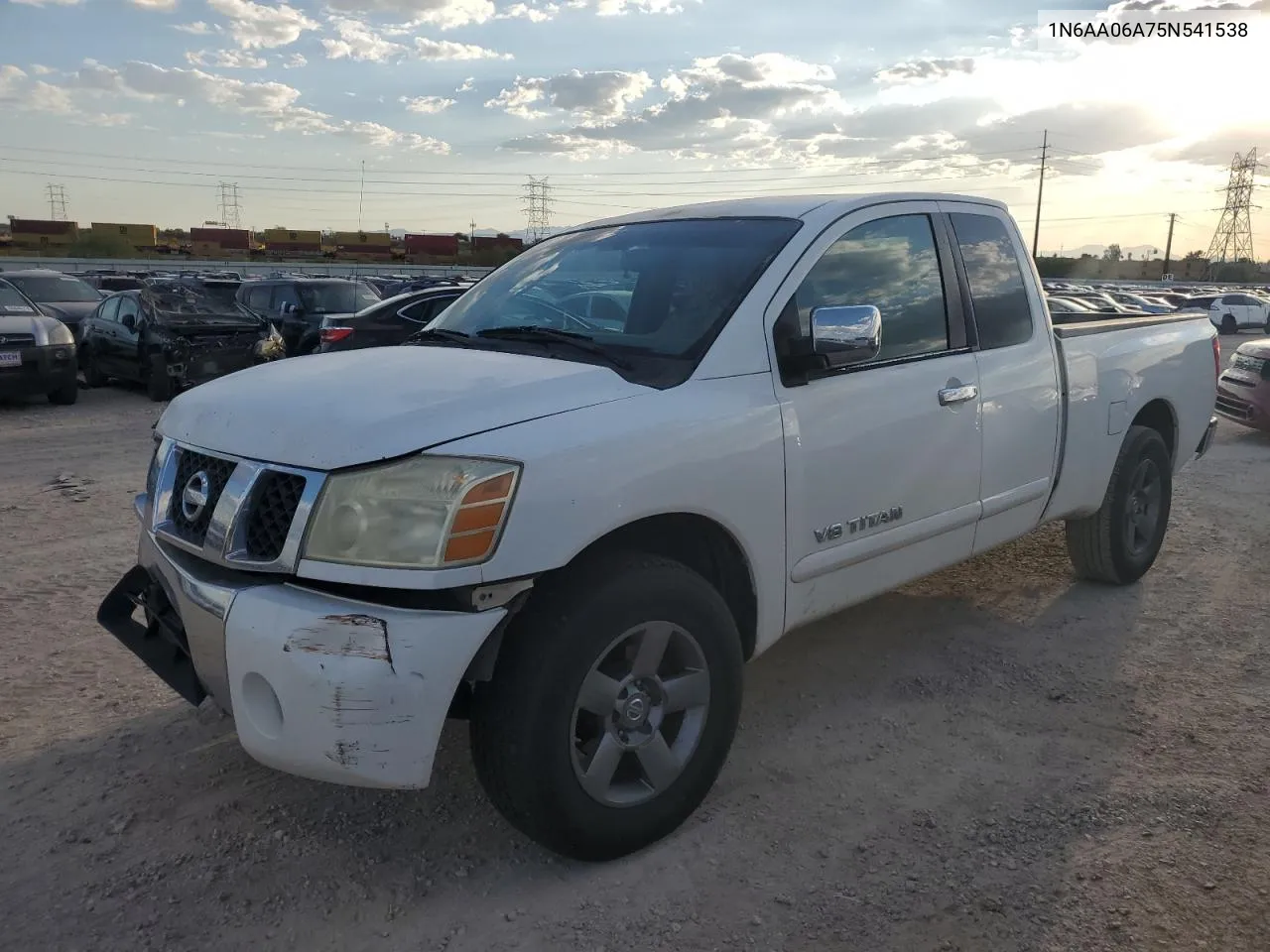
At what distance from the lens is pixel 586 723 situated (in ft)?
9.05

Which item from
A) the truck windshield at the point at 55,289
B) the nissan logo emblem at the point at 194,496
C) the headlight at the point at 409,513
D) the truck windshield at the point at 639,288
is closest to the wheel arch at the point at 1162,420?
the truck windshield at the point at 639,288

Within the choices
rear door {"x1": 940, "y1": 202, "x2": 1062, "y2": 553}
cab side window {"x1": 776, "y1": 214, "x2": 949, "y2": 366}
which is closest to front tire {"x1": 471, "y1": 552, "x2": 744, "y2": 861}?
cab side window {"x1": 776, "y1": 214, "x2": 949, "y2": 366}

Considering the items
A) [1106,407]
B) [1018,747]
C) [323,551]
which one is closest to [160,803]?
[323,551]

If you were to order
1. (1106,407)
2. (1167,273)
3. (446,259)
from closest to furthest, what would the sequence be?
1. (1106,407)
2. (446,259)
3. (1167,273)

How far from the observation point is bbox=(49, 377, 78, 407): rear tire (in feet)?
39.9

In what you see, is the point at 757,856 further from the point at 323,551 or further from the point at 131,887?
the point at 131,887

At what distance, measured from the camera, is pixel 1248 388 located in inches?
415

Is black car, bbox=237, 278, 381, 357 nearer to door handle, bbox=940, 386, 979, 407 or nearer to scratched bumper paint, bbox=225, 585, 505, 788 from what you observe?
door handle, bbox=940, 386, 979, 407

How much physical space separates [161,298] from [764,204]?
11.5 meters

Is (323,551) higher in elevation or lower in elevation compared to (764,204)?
lower

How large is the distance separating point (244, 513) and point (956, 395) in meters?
2.55

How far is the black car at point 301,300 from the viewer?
15.3 m

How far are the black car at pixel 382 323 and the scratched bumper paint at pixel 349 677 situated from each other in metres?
9.23

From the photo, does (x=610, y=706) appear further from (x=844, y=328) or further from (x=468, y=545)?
(x=844, y=328)
